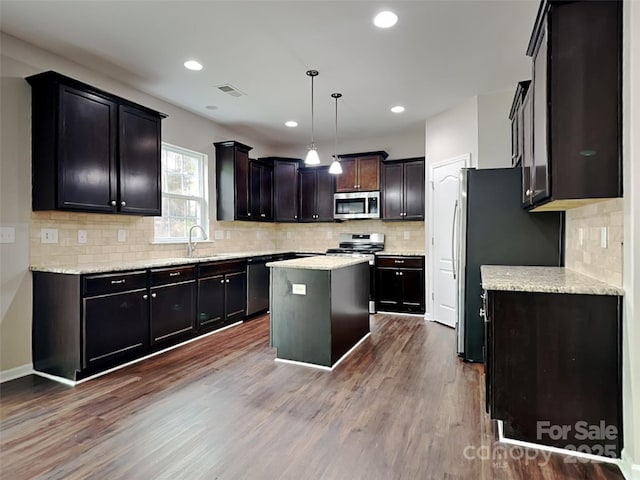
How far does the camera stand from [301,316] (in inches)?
130

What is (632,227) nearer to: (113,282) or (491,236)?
(491,236)

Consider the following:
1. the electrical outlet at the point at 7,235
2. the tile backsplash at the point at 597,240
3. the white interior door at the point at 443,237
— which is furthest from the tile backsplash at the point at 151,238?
the tile backsplash at the point at 597,240

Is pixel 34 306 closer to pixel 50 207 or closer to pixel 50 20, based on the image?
pixel 50 207

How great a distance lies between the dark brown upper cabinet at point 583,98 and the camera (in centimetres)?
179

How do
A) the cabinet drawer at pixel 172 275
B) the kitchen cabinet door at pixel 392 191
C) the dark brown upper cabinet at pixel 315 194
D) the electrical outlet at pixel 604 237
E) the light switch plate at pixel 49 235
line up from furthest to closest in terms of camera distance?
the dark brown upper cabinet at pixel 315 194 → the kitchen cabinet door at pixel 392 191 → the cabinet drawer at pixel 172 275 → the light switch plate at pixel 49 235 → the electrical outlet at pixel 604 237

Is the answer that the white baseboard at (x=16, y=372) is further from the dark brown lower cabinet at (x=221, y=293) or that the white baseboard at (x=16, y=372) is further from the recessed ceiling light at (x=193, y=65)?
the recessed ceiling light at (x=193, y=65)

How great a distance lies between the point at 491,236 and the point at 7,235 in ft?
13.3

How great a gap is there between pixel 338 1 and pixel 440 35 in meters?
0.96

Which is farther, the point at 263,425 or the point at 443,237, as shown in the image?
the point at 443,237

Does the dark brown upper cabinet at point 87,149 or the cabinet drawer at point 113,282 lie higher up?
the dark brown upper cabinet at point 87,149

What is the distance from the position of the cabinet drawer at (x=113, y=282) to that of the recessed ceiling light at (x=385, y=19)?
Result: 2928 millimetres

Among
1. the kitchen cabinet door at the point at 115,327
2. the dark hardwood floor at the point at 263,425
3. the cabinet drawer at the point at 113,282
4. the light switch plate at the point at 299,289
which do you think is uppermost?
the cabinet drawer at the point at 113,282

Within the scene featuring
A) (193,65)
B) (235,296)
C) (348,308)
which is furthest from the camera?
(235,296)

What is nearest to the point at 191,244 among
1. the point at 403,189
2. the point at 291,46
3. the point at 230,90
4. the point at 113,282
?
the point at 113,282
